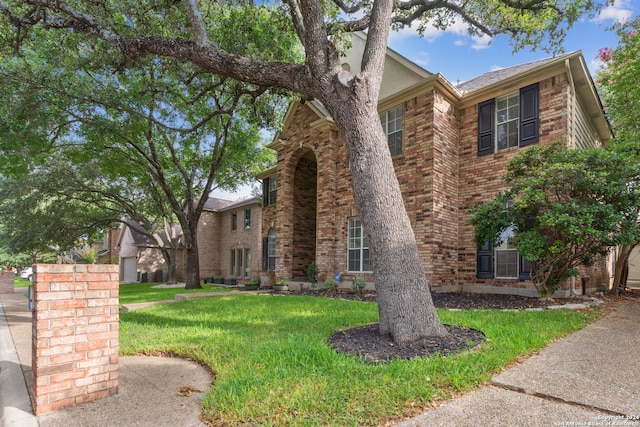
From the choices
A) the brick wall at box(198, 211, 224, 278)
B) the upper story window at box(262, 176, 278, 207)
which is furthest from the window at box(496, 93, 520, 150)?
the brick wall at box(198, 211, 224, 278)

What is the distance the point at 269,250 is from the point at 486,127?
11835 mm

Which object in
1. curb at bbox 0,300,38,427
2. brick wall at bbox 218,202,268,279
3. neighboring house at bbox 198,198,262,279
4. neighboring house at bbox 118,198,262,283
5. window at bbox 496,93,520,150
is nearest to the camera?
curb at bbox 0,300,38,427

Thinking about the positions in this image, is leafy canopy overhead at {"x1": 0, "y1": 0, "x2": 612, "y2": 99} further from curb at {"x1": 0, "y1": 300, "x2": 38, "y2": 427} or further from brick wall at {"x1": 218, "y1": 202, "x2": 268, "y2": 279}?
brick wall at {"x1": 218, "y1": 202, "x2": 268, "y2": 279}

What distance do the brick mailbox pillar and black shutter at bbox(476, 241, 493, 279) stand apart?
9.81 m

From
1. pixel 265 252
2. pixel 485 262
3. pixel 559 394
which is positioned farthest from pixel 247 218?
pixel 559 394

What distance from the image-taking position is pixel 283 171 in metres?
15.5

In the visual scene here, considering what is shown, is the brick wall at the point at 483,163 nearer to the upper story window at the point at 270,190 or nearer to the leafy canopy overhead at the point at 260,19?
the leafy canopy overhead at the point at 260,19

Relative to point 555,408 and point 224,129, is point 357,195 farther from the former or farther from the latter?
point 224,129

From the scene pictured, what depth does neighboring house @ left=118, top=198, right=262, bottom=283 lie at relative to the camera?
22031 millimetres

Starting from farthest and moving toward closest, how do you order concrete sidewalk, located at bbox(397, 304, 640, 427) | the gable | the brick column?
the brick column
the gable
concrete sidewalk, located at bbox(397, 304, 640, 427)

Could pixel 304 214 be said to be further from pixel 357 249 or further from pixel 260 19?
pixel 260 19

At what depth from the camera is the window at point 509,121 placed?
9.93 m

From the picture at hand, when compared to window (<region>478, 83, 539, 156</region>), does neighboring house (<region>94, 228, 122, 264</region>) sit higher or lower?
lower

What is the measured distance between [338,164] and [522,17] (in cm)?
709
